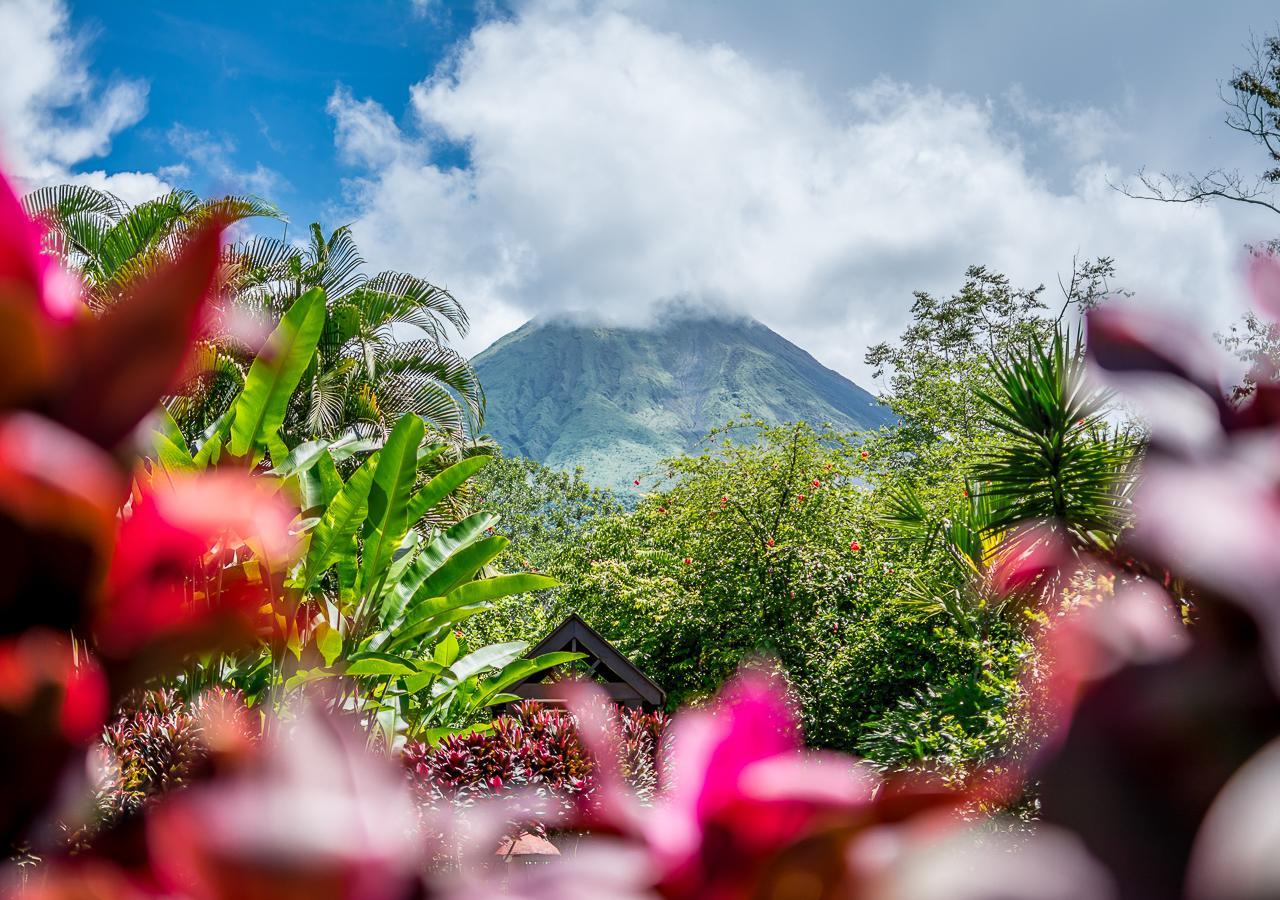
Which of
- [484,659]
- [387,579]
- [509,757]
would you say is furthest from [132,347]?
[509,757]

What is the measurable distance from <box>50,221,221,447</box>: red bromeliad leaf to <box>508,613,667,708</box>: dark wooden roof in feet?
32.9

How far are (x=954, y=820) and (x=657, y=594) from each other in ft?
44.0

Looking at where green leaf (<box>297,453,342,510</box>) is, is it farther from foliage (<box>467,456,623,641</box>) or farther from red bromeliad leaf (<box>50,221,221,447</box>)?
foliage (<box>467,456,623,641</box>)

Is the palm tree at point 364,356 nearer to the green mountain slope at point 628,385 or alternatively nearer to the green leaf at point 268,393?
the green leaf at point 268,393

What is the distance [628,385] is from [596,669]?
138248 mm

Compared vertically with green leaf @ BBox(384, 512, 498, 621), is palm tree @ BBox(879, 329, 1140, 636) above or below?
above

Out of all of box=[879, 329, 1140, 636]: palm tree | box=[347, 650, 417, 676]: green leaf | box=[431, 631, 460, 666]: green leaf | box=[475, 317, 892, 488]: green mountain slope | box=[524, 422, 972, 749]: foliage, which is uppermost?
box=[475, 317, 892, 488]: green mountain slope

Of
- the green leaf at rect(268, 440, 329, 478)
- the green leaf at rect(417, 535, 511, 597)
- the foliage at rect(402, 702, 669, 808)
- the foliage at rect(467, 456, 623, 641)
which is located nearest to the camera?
the green leaf at rect(268, 440, 329, 478)

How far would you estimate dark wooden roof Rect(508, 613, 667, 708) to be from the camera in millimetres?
10242

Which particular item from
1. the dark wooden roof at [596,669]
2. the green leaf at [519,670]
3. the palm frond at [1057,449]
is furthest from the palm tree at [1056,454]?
the dark wooden roof at [596,669]

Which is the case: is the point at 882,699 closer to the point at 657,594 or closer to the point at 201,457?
the point at 657,594

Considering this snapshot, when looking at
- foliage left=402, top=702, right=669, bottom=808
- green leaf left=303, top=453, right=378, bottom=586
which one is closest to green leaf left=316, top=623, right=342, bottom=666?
green leaf left=303, top=453, right=378, bottom=586

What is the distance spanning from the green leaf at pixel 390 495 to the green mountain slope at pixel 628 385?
12339 cm

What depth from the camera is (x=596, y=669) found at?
35.6ft
